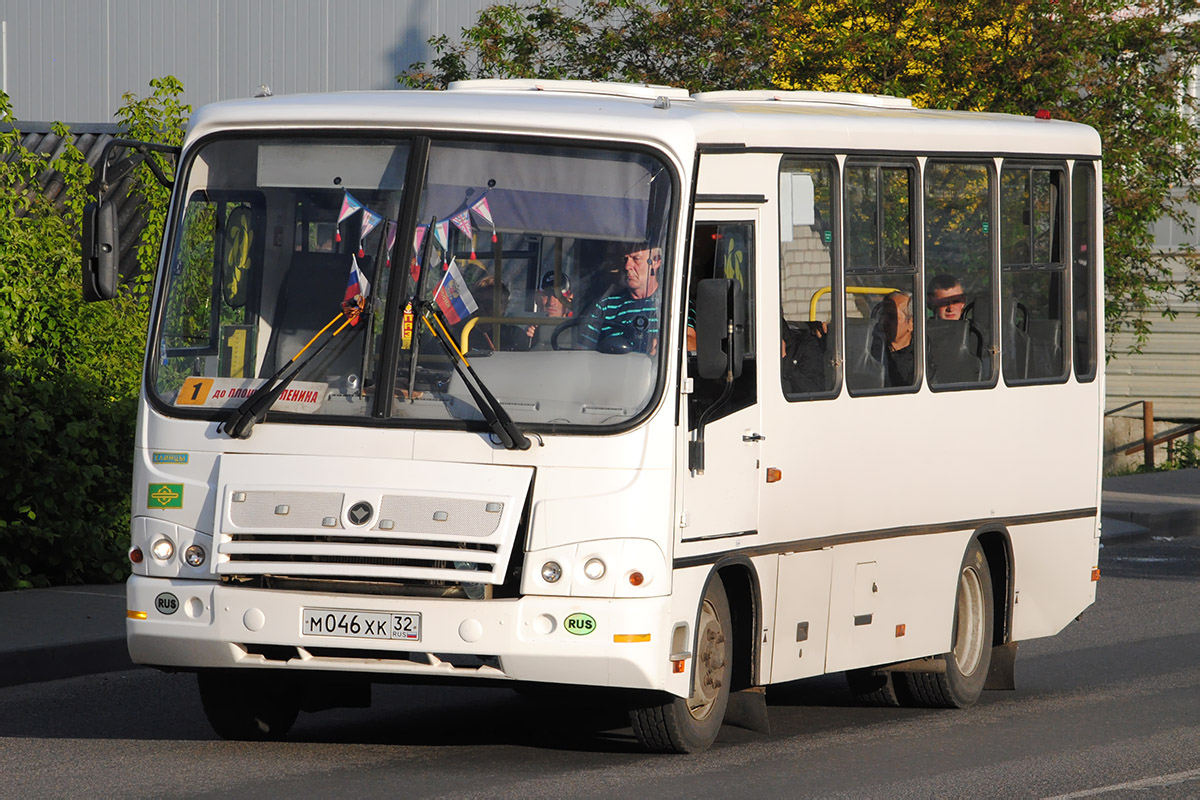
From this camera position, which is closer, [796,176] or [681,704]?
[681,704]

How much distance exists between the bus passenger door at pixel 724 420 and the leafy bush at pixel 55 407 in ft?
20.9

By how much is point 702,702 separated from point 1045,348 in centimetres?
351

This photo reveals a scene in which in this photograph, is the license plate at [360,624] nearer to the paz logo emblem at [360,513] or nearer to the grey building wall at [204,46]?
the paz logo emblem at [360,513]

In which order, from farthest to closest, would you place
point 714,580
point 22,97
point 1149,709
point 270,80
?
point 22,97 → point 270,80 → point 1149,709 → point 714,580

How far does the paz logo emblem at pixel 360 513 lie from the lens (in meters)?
7.88

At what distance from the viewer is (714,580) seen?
8586 millimetres

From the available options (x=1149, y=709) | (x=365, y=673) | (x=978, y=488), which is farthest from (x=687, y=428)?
(x=1149, y=709)

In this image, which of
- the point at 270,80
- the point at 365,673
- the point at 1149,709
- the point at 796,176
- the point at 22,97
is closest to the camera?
the point at 365,673

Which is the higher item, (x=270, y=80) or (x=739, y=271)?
(x=270, y=80)

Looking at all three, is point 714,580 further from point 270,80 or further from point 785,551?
point 270,80

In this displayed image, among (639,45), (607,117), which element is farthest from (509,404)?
(639,45)

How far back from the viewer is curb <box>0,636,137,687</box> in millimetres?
10805

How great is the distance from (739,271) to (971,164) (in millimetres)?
2413

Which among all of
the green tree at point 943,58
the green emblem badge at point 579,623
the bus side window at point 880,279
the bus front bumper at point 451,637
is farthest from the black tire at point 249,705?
the green tree at point 943,58
